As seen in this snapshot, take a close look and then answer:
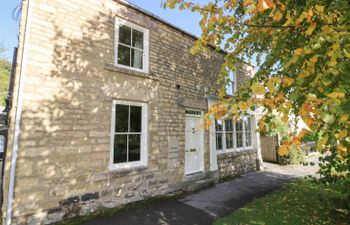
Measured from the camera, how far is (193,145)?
27.0 ft

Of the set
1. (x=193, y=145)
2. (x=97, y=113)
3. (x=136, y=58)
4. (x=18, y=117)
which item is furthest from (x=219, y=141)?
(x=18, y=117)

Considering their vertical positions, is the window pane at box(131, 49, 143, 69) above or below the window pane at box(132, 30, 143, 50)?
below

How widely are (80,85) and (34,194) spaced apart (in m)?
2.64

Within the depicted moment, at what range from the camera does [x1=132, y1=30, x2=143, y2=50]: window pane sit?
269 inches

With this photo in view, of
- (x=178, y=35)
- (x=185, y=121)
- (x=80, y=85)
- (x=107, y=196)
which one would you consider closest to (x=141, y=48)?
Result: (x=178, y=35)

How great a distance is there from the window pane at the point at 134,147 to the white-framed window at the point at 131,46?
209cm

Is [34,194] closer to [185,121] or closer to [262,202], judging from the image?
[185,121]

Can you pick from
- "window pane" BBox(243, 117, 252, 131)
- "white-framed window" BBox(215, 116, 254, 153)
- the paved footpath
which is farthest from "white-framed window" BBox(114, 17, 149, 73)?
"window pane" BBox(243, 117, 252, 131)

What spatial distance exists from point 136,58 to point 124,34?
31.1 inches

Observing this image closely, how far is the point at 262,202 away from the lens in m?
5.97

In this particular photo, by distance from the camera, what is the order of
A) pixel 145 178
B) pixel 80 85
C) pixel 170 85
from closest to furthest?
pixel 80 85
pixel 145 178
pixel 170 85

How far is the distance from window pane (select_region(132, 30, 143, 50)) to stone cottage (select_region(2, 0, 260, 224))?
0.11ft

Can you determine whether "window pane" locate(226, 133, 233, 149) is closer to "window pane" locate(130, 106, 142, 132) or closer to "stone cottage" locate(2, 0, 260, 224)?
"stone cottage" locate(2, 0, 260, 224)

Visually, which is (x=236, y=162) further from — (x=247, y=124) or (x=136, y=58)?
(x=136, y=58)
